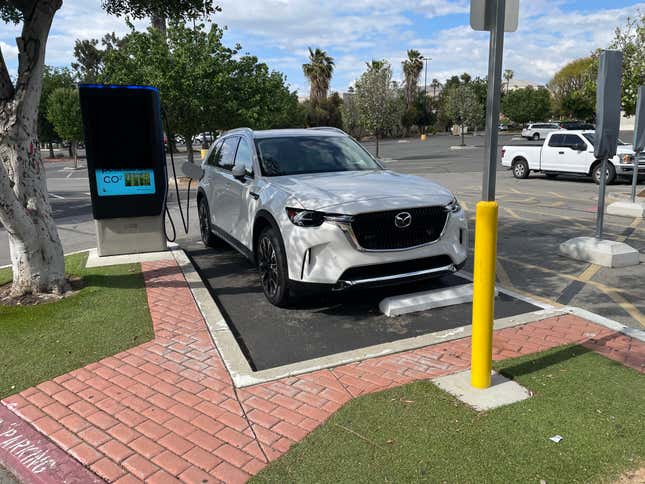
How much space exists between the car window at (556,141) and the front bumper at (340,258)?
15153mm

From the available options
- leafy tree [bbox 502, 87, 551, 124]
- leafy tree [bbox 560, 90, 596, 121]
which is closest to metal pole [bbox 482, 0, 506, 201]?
leafy tree [bbox 560, 90, 596, 121]

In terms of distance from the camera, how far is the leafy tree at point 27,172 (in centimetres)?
573

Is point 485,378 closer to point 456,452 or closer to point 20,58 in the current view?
point 456,452

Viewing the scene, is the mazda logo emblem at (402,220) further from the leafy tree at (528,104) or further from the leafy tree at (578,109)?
the leafy tree at (528,104)

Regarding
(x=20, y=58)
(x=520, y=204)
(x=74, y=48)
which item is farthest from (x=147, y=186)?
(x=74, y=48)

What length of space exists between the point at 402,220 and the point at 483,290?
157cm

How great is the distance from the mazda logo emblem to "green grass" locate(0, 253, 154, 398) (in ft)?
8.12

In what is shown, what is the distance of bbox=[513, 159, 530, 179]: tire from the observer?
19.6 metres

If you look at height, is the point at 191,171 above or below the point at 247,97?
below

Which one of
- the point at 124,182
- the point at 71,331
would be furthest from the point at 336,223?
the point at 124,182

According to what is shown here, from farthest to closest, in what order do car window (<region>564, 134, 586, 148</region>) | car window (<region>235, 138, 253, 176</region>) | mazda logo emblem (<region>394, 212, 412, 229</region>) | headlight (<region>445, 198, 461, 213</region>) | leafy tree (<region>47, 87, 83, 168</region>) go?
leafy tree (<region>47, 87, 83, 168</region>), car window (<region>564, 134, 586, 148</region>), car window (<region>235, 138, 253, 176</region>), headlight (<region>445, 198, 461, 213</region>), mazda logo emblem (<region>394, 212, 412, 229</region>)

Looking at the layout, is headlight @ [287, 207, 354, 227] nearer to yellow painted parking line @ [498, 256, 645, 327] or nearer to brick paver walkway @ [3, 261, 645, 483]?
brick paver walkway @ [3, 261, 645, 483]

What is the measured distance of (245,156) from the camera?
22.1 ft

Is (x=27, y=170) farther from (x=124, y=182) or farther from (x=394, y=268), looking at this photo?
(x=394, y=268)
